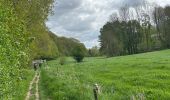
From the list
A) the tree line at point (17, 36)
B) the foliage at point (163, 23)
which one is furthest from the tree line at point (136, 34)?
the tree line at point (17, 36)

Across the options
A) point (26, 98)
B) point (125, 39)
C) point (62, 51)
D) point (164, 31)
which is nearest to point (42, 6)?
point (26, 98)

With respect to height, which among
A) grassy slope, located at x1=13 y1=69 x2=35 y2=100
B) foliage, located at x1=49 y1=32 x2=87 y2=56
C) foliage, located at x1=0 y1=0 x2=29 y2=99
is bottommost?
grassy slope, located at x1=13 y1=69 x2=35 y2=100

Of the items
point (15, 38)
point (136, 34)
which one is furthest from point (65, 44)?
point (15, 38)

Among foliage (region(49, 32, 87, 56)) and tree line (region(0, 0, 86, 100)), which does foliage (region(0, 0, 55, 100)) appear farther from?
foliage (region(49, 32, 87, 56))

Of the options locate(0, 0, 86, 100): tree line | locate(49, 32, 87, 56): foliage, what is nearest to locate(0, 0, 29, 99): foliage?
locate(0, 0, 86, 100): tree line

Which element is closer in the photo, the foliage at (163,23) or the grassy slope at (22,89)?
the grassy slope at (22,89)

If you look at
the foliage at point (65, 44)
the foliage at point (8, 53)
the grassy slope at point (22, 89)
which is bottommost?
the grassy slope at point (22, 89)

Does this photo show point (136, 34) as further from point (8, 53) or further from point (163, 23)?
point (8, 53)

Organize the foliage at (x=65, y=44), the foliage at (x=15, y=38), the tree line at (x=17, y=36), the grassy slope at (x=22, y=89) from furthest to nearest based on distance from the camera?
1. the foliage at (x=65, y=44)
2. the grassy slope at (x=22, y=89)
3. the tree line at (x=17, y=36)
4. the foliage at (x=15, y=38)

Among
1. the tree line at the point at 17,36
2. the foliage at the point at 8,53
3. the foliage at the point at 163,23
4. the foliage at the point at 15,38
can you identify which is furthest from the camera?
the foliage at the point at 163,23

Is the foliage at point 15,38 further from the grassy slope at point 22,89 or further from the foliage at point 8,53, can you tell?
the grassy slope at point 22,89

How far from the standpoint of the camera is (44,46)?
77.8 metres

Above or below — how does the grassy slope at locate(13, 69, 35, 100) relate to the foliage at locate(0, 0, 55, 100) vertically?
below

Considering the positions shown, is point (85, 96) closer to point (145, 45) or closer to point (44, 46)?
point (44, 46)
